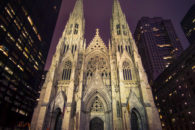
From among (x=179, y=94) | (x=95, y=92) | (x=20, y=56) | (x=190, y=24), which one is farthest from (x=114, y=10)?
(x=190, y=24)

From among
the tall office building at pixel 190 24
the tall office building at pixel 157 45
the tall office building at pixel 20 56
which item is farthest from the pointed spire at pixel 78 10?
the tall office building at pixel 157 45

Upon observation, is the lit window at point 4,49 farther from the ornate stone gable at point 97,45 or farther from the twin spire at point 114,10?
the twin spire at point 114,10

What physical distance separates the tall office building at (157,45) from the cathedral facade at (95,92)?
44.2 meters

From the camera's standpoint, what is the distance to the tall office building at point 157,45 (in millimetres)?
67688

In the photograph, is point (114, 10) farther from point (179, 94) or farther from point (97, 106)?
point (179, 94)

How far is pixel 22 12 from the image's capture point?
3350 centimetres

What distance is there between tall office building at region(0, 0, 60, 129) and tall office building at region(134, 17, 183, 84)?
5660 centimetres

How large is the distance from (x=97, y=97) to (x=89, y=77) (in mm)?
4778

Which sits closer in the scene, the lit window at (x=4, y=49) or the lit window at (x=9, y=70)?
the lit window at (x=4, y=49)

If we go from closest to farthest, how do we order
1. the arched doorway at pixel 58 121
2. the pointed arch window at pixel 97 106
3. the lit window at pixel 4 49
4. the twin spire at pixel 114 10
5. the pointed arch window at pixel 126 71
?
the arched doorway at pixel 58 121
the pointed arch window at pixel 97 106
the pointed arch window at pixel 126 71
the lit window at pixel 4 49
the twin spire at pixel 114 10

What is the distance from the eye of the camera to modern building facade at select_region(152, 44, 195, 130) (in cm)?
3222

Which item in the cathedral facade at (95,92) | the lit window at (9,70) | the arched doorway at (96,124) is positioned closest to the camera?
the cathedral facade at (95,92)

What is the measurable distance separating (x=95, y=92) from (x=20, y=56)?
25704mm

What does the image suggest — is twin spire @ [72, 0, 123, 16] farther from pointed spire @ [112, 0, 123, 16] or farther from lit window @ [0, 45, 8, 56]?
lit window @ [0, 45, 8, 56]
